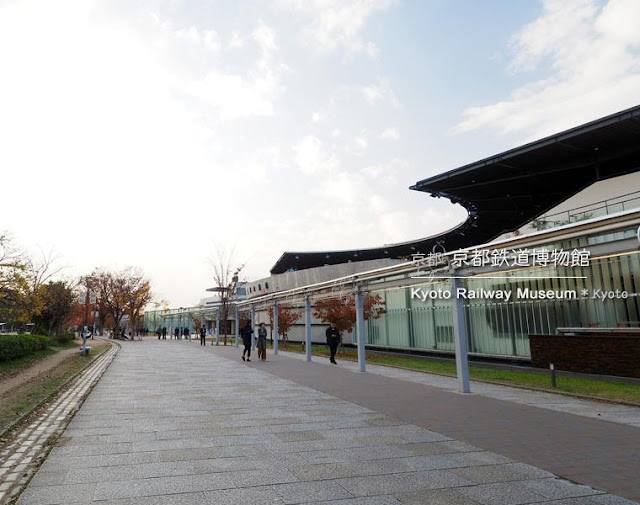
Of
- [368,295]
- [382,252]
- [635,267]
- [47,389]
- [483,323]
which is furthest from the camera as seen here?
[382,252]

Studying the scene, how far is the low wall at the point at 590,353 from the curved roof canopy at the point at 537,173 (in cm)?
1359

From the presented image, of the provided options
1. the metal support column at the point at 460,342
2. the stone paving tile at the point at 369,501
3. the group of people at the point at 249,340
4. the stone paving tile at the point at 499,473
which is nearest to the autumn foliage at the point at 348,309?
the group of people at the point at 249,340

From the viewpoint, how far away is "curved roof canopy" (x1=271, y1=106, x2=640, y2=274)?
2417 centimetres

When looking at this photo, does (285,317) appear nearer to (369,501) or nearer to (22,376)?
(22,376)

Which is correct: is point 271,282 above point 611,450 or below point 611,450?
above

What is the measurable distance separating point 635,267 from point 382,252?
53.4m

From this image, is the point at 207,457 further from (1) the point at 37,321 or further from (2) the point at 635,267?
(1) the point at 37,321

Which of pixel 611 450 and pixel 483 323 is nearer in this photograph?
pixel 611 450

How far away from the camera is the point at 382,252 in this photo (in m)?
67.4

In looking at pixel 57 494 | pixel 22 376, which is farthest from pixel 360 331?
pixel 57 494

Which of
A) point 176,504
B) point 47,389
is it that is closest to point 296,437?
point 176,504

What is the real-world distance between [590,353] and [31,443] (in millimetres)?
14078

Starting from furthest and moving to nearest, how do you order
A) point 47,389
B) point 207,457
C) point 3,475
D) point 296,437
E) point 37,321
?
point 37,321, point 47,389, point 296,437, point 207,457, point 3,475

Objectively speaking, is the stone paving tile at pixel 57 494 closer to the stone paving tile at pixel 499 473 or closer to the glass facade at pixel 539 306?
the stone paving tile at pixel 499 473
